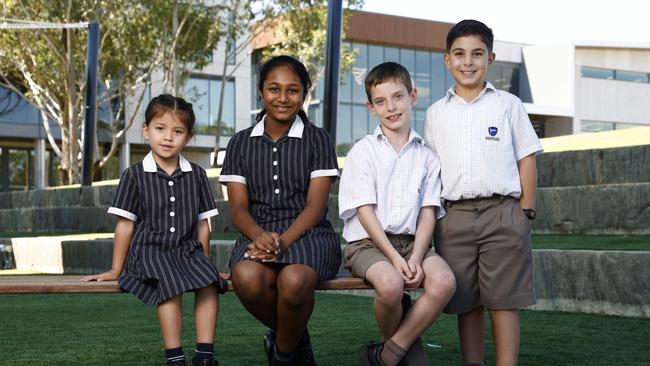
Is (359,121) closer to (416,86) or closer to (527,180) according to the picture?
(416,86)

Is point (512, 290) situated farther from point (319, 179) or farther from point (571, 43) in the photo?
point (571, 43)

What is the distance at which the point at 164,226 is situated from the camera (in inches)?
145

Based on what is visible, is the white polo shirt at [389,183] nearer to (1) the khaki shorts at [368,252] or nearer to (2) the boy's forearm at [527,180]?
(1) the khaki shorts at [368,252]

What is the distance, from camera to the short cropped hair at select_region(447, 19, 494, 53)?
3596mm

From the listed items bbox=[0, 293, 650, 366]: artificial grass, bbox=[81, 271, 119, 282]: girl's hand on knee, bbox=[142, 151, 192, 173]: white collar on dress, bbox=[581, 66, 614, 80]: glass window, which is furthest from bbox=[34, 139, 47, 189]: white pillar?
bbox=[81, 271, 119, 282]: girl's hand on knee

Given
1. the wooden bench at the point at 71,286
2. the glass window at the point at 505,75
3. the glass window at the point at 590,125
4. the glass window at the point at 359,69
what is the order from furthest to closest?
1. the glass window at the point at 590,125
2. the glass window at the point at 505,75
3. the glass window at the point at 359,69
4. the wooden bench at the point at 71,286

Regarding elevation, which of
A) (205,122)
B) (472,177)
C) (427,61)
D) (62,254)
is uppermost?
(427,61)

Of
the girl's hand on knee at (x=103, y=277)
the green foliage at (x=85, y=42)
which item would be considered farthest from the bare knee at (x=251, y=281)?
the green foliage at (x=85, y=42)

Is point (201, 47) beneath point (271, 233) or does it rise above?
above

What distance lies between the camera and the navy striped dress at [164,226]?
353 cm

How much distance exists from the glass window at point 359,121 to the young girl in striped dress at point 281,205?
115ft

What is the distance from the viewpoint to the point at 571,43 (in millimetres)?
41281

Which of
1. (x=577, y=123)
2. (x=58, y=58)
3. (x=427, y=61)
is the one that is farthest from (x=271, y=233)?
(x=577, y=123)

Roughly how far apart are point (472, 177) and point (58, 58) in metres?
20.5
